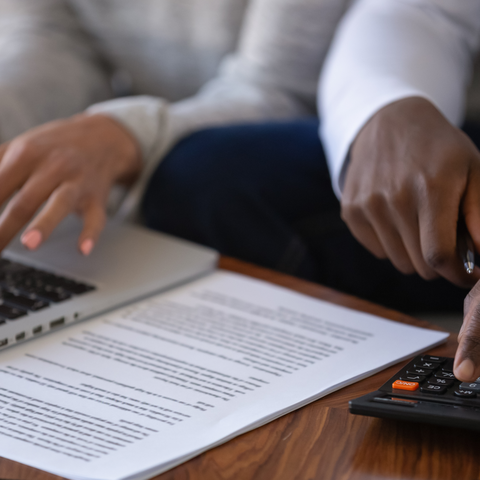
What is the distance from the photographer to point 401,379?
1.08 feet

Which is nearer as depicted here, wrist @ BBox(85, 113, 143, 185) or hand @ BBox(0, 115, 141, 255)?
hand @ BBox(0, 115, 141, 255)

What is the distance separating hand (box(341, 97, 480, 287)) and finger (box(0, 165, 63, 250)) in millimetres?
285

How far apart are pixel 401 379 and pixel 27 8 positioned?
110 cm

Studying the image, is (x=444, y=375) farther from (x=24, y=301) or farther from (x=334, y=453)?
(x=24, y=301)

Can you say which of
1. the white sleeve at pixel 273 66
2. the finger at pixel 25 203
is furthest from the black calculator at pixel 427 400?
the white sleeve at pixel 273 66

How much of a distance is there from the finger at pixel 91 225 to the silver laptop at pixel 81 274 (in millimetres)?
30

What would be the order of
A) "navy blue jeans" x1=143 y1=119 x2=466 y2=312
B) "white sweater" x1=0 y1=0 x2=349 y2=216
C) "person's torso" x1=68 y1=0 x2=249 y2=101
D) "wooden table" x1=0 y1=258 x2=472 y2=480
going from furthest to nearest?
"person's torso" x1=68 y1=0 x2=249 y2=101 → "white sweater" x1=0 y1=0 x2=349 y2=216 → "navy blue jeans" x1=143 y1=119 x2=466 y2=312 → "wooden table" x1=0 y1=258 x2=472 y2=480

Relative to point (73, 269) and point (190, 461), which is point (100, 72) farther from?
point (190, 461)

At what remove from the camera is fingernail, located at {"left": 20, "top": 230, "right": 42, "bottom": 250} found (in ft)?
1.60

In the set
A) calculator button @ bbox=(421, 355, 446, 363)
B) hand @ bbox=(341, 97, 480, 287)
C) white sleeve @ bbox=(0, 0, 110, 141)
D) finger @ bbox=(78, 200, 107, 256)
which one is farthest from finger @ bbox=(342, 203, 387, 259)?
white sleeve @ bbox=(0, 0, 110, 141)

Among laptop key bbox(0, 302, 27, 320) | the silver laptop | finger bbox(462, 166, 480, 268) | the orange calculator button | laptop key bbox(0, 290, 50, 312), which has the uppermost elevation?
finger bbox(462, 166, 480, 268)

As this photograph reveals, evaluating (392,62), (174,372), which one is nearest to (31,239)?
(174,372)

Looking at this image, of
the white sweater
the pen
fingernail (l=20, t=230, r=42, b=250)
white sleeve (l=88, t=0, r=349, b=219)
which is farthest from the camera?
white sleeve (l=88, t=0, r=349, b=219)

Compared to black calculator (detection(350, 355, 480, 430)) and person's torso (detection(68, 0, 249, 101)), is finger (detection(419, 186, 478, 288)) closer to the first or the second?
black calculator (detection(350, 355, 480, 430))
